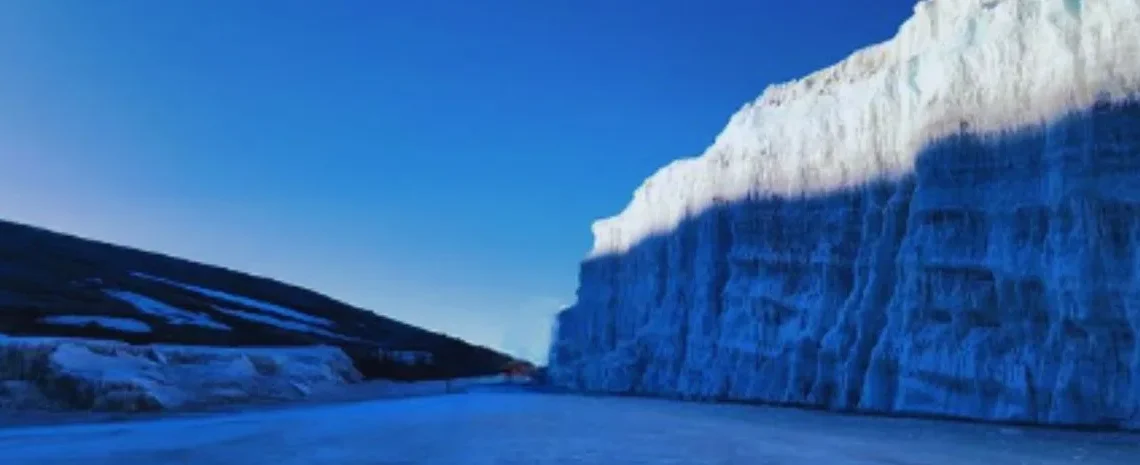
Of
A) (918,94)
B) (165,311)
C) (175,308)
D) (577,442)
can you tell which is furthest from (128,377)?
(175,308)

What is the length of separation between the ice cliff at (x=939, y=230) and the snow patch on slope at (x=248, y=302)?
70971 mm

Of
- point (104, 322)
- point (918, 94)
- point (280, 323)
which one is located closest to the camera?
point (918, 94)

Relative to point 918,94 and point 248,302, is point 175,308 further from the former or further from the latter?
point 918,94

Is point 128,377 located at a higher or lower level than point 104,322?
lower

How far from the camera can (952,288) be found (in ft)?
96.3

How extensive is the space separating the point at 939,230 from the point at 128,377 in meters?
32.0

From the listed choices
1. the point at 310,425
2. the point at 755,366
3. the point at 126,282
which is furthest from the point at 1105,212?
the point at 126,282

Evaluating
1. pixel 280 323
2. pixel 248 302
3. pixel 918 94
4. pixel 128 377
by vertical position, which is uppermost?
pixel 918 94

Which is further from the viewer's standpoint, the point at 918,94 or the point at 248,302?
the point at 248,302

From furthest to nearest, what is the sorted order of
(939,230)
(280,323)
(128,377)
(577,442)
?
1. (280,323)
2. (128,377)
3. (939,230)
4. (577,442)

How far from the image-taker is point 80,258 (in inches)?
4023

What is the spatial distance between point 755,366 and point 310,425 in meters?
18.5

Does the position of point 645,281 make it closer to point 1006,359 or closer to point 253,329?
point 1006,359

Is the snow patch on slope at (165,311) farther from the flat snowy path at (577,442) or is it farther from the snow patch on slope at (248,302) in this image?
the flat snowy path at (577,442)
